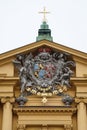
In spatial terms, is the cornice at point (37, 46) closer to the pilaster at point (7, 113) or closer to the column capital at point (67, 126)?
the pilaster at point (7, 113)

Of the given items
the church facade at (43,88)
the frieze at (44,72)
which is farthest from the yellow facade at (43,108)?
the frieze at (44,72)

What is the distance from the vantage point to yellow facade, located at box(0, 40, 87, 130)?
21.5m

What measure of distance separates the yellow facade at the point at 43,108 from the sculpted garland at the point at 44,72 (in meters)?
0.27

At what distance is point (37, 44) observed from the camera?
22703mm

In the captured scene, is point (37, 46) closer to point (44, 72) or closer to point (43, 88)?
point (44, 72)

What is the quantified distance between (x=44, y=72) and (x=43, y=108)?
1.77 m

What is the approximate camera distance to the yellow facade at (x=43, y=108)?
21.5 metres

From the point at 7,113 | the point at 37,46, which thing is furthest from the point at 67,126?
the point at 37,46

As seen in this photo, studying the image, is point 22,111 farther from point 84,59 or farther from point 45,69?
point 84,59

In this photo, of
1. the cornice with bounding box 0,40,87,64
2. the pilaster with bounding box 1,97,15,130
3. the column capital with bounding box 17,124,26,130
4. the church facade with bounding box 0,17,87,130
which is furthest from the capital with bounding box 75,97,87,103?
the pilaster with bounding box 1,97,15,130

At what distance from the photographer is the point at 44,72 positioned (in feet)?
73.8

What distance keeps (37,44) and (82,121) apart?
4.12m

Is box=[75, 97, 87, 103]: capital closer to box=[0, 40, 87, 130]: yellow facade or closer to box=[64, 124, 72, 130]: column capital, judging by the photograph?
box=[0, 40, 87, 130]: yellow facade

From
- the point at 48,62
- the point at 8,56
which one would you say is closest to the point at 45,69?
the point at 48,62
